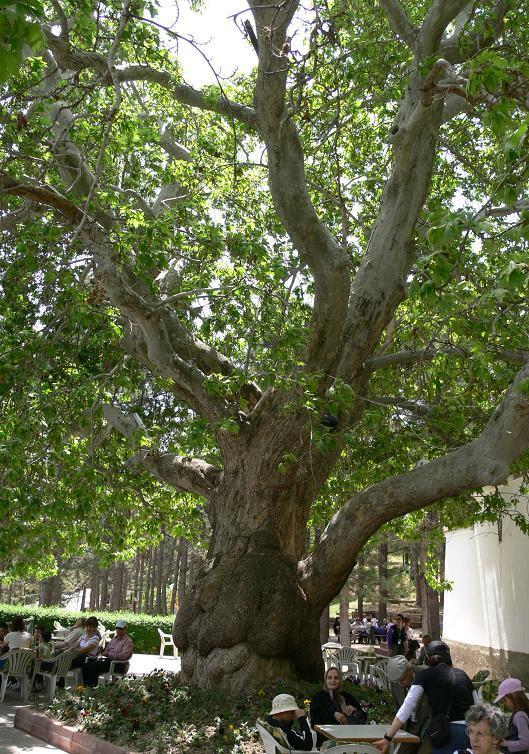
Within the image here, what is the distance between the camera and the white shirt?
12234mm

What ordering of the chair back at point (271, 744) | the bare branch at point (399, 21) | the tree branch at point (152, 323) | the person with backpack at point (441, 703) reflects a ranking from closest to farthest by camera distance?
1. the chair back at point (271, 744)
2. the person with backpack at point (441, 703)
3. the tree branch at point (152, 323)
4. the bare branch at point (399, 21)

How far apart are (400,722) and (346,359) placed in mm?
5239

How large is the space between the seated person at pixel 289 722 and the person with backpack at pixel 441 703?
0.67 m

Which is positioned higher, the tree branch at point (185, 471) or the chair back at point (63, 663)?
the tree branch at point (185, 471)

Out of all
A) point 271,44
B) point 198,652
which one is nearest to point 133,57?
point 271,44

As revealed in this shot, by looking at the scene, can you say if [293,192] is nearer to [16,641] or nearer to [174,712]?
[174,712]

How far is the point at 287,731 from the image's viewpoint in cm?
633

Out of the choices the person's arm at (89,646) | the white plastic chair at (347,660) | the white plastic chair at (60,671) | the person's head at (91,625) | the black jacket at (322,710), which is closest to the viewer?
the black jacket at (322,710)

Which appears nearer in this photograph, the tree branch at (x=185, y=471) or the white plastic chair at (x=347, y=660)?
the tree branch at (x=185, y=471)

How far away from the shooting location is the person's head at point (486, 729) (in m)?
4.27

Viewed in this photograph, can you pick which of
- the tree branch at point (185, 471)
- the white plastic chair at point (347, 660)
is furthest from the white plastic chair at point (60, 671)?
the white plastic chair at point (347, 660)

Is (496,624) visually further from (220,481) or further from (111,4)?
(111,4)

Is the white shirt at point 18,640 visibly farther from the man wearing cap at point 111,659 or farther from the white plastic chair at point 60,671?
the man wearing cap at point 111,659

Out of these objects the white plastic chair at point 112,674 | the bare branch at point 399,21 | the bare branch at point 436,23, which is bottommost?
the white plastic chair at point 112,674
